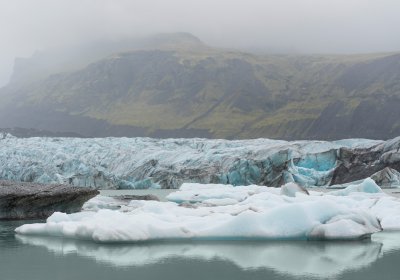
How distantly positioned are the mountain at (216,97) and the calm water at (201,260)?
3924 inches

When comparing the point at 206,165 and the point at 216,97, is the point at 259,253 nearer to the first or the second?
the point at 206,165

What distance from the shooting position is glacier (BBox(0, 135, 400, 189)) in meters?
42.2

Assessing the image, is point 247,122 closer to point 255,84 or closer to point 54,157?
point 255,84

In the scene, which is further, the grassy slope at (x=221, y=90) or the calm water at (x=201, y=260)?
the grassy slope at (x=221, y=90)

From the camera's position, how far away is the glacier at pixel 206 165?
42.2 metres

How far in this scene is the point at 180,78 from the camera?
166125mm

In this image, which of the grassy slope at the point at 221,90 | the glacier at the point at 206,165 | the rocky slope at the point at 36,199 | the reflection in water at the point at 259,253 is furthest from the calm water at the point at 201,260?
the grassy slope at the point at 221,90

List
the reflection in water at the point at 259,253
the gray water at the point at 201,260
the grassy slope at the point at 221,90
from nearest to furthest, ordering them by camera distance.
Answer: the gray water at the point at 201,260
the reflection in water at the point at 259,253
the grassy slope at the point at 221,90

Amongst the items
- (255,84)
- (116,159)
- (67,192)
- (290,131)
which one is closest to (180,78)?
(255,84)

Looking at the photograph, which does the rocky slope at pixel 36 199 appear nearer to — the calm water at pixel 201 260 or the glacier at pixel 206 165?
Answer: the calm water at pixel 201 260

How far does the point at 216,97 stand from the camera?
15625 cm

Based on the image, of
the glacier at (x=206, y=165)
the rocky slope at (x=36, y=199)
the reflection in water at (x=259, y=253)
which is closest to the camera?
the reflection in water at (x=259, y=253)

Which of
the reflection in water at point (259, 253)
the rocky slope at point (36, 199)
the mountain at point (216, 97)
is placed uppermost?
the reflection in water at point (259, 253)

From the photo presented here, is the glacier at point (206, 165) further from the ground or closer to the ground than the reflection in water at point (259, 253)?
closer to the ground
